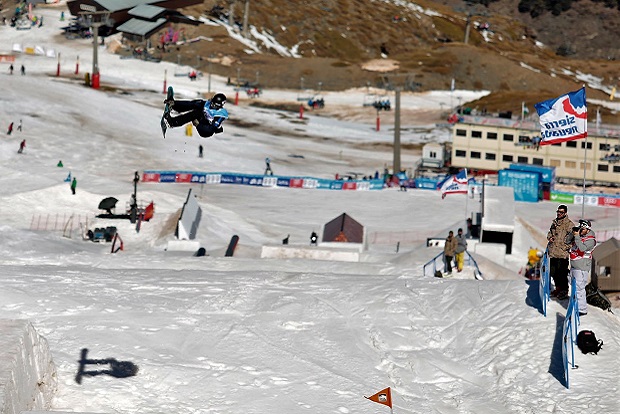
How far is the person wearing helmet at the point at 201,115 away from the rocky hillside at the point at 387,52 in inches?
2998

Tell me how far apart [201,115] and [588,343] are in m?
8.81

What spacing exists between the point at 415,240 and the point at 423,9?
116132 millimetres

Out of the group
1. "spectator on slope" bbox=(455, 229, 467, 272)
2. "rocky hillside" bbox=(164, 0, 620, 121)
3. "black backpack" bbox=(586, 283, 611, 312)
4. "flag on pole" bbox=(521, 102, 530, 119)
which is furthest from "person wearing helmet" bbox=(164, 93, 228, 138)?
"rocky hillside" bbox=(164, 0, 620, 121)

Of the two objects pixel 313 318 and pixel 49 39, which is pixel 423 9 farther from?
pixel 313 318

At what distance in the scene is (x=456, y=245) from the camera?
29.4 metres

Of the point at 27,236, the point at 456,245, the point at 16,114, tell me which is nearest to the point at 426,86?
the point at 16,114

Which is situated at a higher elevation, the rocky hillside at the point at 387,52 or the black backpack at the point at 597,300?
the rocky hillside at the point at 387,52

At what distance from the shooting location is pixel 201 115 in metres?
17.6

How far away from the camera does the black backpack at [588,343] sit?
64.4 ft

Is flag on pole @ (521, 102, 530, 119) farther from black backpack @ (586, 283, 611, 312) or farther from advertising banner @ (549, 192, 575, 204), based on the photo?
black backpack @ (586, 283, 611, 312)

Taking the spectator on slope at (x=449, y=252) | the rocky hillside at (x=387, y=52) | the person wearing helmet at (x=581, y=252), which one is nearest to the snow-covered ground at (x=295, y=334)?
the person wearing helmet at (x=581, y=252)

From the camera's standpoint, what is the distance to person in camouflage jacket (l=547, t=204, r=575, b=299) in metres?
20.6

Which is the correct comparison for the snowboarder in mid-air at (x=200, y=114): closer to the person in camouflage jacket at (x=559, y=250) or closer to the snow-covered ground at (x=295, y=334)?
the snow-covered ground at (x=295, y=334)

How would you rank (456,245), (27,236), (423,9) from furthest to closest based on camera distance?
1. (423,9)
2. (27,236)
3. (456,245)
